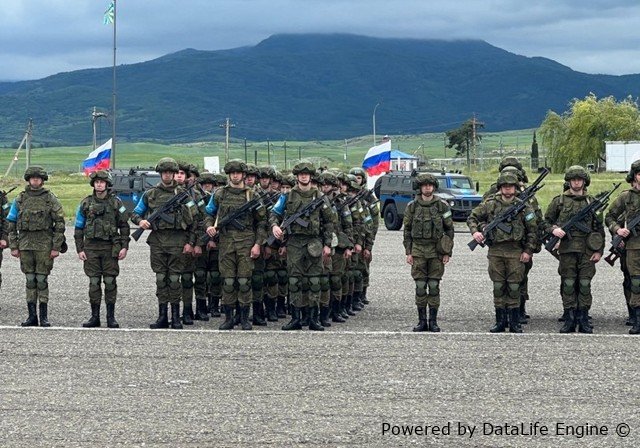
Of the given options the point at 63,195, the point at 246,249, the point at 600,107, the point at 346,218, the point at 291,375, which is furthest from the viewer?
the point at 600,107

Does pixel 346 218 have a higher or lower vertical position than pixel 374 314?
higher

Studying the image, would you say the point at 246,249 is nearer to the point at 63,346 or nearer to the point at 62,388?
the point at 63,346

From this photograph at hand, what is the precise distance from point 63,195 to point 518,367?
46314 millimetres

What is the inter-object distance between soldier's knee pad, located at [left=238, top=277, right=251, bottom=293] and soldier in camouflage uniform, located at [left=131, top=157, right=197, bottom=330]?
73 centimetres

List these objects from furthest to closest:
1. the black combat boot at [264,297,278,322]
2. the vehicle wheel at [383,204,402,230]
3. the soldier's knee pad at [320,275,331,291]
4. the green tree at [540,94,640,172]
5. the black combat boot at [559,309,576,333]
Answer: the green tree at [540,94,640,172] → the vehicle wheel at [383,204,402,230] → the black combat boot at [264,297,278,322] → the soldier's knee pad at [320,275,331,291] → the black combat boot at [559,309,576,333]

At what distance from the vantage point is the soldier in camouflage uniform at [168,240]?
14930 millimetres

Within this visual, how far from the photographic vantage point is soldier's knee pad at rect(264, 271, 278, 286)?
51.9ft

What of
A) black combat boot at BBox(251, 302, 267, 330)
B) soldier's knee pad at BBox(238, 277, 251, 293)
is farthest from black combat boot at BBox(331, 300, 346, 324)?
soldier's knee pad at BBox(238, 277, 251, 293)

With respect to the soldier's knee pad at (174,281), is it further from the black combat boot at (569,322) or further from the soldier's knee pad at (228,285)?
the black combat boot at (569,322)

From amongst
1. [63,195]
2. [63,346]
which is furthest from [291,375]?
[63,195]

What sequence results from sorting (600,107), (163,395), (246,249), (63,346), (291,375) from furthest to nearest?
(600,107) → (246,249) → (63,346) → (291,375) → (163,395)

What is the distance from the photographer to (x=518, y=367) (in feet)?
38.8

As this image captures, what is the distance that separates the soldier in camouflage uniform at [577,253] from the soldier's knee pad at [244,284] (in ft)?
11.8

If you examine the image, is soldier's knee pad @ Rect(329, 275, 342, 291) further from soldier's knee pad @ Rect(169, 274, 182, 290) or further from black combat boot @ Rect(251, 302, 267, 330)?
soldier's knee pad @ Rect(169, 274, 182, 290)
